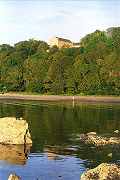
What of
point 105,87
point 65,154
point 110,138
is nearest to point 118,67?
point 105,87

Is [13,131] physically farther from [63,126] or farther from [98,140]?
[63,126]

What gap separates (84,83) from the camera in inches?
5881

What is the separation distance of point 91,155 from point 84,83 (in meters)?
106

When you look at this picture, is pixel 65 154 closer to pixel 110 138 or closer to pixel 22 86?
pixel 110 138

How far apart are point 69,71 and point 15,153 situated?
112 m

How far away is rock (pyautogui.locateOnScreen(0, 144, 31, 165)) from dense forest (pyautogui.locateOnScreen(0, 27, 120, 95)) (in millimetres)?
95915

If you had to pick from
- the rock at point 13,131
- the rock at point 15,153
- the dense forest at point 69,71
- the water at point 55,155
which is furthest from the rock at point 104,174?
the dense forest at point 69,71

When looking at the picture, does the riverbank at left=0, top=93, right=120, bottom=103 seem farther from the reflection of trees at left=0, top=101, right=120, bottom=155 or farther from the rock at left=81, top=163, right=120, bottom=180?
the rock at left=81, top=163, right=120, bottom=180

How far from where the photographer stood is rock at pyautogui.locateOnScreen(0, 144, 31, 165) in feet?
136

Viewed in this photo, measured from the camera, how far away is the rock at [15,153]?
41484 millimetres

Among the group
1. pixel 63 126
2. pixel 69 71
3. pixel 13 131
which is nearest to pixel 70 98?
pixel 69 71

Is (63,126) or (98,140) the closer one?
(98,140)

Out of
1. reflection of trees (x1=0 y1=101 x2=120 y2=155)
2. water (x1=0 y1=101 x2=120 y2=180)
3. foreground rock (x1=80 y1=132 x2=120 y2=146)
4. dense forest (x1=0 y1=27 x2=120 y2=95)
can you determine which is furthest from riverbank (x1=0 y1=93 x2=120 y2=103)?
foreground rock (x1=80 y1=132 x2=120 y2=146)

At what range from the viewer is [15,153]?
44344mm
